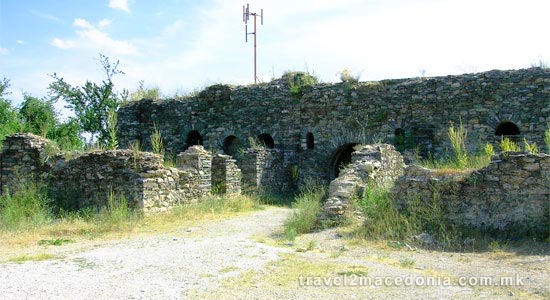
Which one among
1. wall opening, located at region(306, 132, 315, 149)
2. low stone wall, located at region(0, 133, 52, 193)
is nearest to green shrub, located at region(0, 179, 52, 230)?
low stone wall, located at region(0, 133, 52, 193)

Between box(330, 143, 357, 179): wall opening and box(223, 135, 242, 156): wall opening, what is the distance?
11.7 feet

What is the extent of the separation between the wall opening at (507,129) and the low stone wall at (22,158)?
12.1m

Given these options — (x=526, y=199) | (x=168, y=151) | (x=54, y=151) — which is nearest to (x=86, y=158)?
(x=54, y=151)

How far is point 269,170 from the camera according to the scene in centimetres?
1590

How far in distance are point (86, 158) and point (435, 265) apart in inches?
344

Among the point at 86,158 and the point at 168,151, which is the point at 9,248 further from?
the point at 168,151

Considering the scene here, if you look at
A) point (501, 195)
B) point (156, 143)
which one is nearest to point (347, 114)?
point (156, 143)

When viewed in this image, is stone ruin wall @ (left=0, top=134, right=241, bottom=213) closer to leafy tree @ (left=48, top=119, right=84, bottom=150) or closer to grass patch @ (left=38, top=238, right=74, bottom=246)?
grass patch @ (left=38, top=238, right=74, bottom=246)

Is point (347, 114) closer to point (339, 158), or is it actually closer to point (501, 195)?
point (339, 158)

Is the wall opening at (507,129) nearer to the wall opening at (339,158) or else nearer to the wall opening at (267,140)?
the wall opening at (339,158)

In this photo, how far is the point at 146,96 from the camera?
67.9 feet

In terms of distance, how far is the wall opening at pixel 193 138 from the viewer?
62.6 feet

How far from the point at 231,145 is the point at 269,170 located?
3182mm

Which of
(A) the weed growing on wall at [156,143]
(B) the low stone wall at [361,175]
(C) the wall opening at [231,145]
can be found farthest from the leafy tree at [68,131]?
(B) the low stone wall at [361,175]
